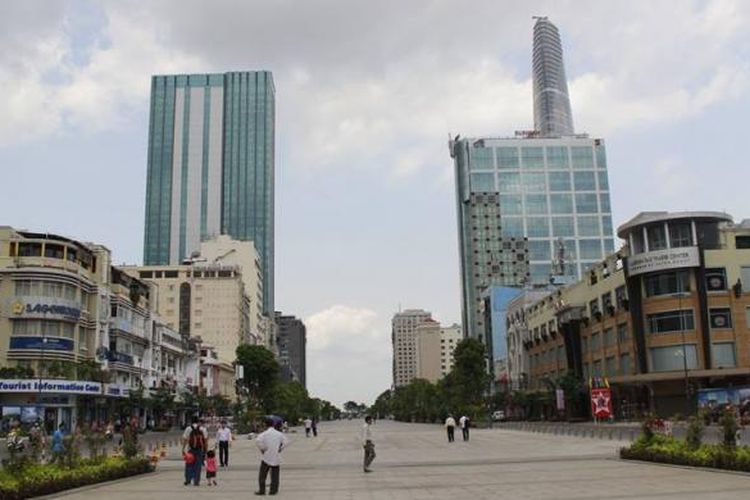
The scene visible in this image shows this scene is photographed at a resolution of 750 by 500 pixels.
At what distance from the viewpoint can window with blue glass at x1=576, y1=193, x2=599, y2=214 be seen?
166250mm

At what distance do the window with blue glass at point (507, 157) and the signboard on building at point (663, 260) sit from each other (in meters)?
92.4

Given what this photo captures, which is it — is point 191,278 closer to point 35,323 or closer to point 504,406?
point 504,406

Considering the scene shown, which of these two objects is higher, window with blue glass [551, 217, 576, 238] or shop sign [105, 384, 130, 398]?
window with blue glass [551, 217, 576, 238]

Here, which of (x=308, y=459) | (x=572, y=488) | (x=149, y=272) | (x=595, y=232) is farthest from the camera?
(x=595, y=232)

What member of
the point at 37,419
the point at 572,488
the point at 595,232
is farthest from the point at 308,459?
the point at 595,232

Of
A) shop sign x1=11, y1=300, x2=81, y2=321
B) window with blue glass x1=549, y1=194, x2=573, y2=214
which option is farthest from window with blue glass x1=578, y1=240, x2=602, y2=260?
shop sign x1=11, y1=300, x2=81, y2=321

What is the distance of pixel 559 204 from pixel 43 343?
119971 mm

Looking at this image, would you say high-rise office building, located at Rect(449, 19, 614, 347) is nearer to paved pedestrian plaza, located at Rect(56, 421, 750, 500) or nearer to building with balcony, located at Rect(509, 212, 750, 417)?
building with balcony, located at Rect(509, 212, 750, 417)

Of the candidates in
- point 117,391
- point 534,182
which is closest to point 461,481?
point 117,391

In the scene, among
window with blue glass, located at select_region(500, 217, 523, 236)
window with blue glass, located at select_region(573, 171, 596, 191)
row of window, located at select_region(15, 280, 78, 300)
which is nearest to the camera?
row of window, located at select_region(15, 280, 78, 300)

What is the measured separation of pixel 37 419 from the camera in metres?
68.9

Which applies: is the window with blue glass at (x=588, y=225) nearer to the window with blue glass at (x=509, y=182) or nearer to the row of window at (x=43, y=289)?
the window with blue glass at (x=509, y=182)

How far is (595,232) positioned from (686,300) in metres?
90.5

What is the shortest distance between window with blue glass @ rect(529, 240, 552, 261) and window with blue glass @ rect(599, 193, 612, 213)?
524 inches
